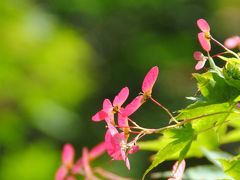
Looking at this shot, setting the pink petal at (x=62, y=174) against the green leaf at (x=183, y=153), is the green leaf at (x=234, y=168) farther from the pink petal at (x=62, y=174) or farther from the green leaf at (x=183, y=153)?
the pink petal at (x=62, y=174)

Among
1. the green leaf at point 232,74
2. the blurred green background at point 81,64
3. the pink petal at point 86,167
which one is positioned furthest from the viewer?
the blurred green background at point 81,64

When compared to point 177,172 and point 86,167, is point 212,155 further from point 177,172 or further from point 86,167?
point 177,172

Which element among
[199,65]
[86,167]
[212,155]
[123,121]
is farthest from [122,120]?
[212,155]

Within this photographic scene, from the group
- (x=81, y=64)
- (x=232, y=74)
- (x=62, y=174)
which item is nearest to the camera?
(x=232, y=74)

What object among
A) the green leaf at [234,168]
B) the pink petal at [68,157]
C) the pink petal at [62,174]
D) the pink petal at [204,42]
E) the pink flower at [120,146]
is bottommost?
the green leaf at [234,168]

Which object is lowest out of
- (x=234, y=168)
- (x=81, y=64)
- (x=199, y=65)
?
(x=234, y=168)

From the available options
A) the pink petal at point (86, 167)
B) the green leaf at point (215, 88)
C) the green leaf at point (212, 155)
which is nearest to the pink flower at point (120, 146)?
the green leaf at point (215, 88)

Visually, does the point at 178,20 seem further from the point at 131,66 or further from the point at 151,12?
the point at 131,66

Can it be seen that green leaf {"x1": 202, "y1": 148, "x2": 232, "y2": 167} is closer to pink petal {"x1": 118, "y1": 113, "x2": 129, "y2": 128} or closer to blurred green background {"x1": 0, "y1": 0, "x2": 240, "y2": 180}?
pink petal {"x1": 118, "y1": 113, "x2": 129, "y2": 128}

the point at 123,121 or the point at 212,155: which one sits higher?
the point at 212,155
